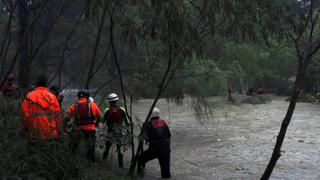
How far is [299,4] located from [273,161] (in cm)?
250

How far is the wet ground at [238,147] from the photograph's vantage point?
465 inches

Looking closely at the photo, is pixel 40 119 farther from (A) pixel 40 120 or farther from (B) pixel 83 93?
(B) pixel 83 93

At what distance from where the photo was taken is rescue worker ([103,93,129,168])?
9000mm

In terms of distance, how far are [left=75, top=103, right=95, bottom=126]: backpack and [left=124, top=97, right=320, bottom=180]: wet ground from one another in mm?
1767

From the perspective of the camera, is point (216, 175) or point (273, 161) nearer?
point (273, 161)

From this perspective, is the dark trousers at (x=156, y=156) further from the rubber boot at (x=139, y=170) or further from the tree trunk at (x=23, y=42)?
the tree trunk at (x=23, y=42)

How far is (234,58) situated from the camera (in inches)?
908

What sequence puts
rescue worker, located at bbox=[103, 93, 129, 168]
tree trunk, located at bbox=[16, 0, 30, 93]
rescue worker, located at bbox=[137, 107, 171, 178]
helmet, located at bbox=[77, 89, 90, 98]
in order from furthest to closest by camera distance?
tree trunk, located at bbox=[16, 0, 30, 93] → rescue worker, located at bbox=[137, 107, 171, 178] → helmet, located at bbox=[77, 89, 90, 98] → rescue worker, located at bbox=[103, 93, 129, 168]

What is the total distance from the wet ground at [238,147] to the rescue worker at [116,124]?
134cm

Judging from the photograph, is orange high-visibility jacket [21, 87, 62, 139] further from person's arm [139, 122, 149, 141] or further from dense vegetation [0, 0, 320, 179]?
person's arm [139, 122, 149, 141]

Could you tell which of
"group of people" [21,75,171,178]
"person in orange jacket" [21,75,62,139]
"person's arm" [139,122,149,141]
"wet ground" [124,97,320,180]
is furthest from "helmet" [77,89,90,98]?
"person in orange jacket" [21,75,62,139]

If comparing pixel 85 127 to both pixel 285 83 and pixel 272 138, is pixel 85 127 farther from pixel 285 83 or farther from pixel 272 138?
pixel 285 83

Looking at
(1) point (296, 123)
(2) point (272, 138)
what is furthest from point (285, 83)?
(2) point (272, 138)

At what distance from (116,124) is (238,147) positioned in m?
7.70
